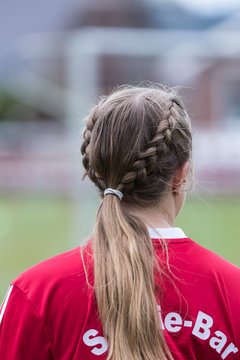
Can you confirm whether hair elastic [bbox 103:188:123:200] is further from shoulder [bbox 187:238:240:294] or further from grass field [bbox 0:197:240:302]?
grass field [bbox 0:197:240:302]

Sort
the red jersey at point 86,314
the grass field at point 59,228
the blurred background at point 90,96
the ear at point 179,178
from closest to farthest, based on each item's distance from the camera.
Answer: the red jersey at point 86,314 → the ear at point 179,178 → the blurred background at point 90,96 → the grass field at point 59,228

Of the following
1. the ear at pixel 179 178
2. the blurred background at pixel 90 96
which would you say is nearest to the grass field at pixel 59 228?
the blurred background at pixel 90 96

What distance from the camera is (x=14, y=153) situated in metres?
26.0

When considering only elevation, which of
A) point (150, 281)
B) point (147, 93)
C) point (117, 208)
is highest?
point (147, 93)

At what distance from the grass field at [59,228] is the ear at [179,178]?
4.95 metres

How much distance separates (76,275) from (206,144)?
12585 mm

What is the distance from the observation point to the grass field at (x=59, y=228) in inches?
333

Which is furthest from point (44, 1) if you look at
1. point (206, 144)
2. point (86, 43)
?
point (206, 144)

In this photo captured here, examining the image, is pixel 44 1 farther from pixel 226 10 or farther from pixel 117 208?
pixel 117 208

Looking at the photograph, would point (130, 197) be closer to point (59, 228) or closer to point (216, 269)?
point (216, 269)

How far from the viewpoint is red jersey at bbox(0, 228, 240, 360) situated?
1668 mm

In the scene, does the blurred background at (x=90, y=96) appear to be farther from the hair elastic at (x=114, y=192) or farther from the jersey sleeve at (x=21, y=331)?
the jersey sleeve at (x=21, y=331)

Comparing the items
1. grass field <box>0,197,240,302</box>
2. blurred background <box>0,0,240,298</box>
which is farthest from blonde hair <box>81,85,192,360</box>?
grass field <box>0,197,240,302</box>

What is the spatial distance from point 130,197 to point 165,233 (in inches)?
4.6
